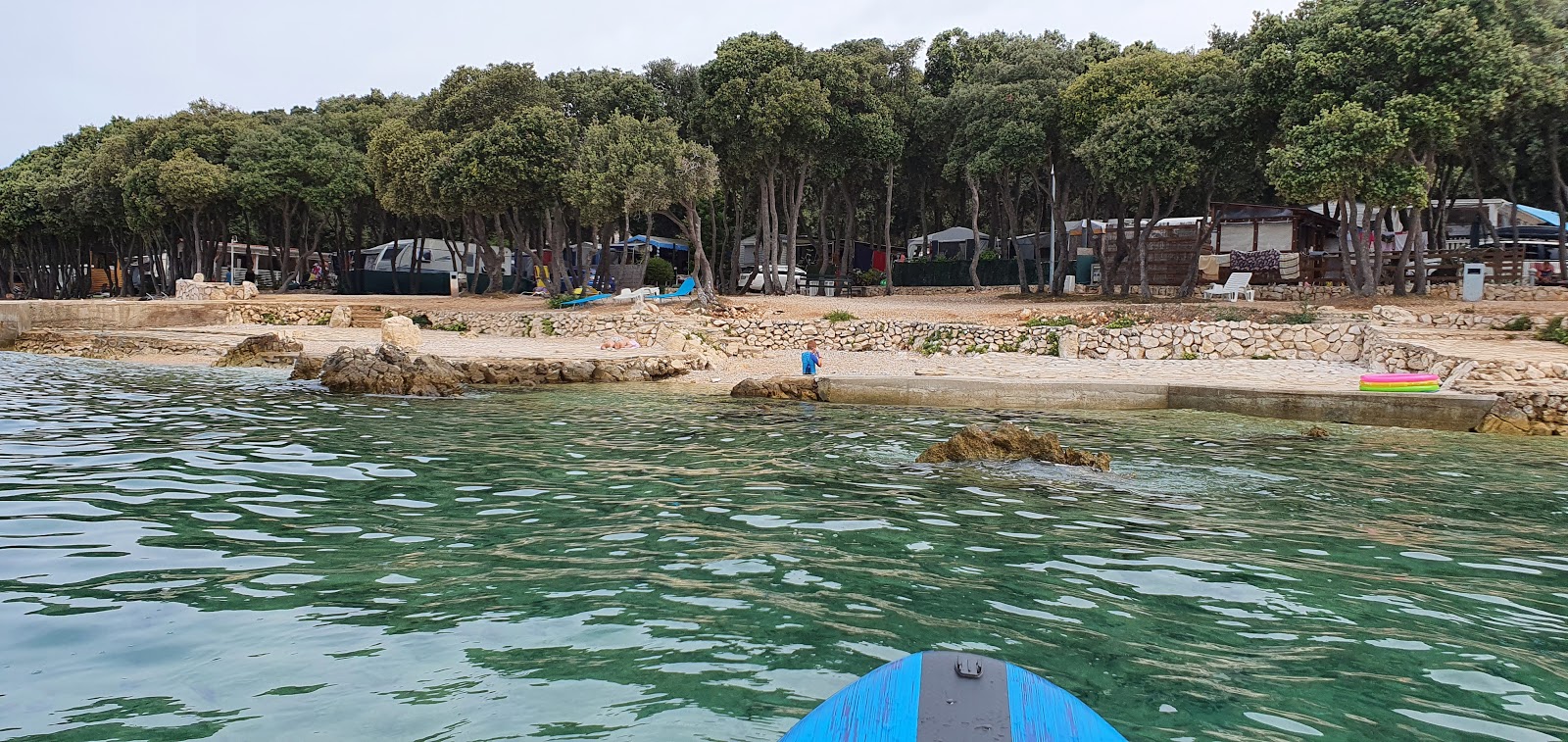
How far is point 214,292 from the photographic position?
121ft

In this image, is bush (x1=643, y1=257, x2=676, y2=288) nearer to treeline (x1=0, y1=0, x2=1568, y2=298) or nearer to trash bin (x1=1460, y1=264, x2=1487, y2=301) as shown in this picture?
treeline (x1=0, y1=0, x2=1568, y2=298)

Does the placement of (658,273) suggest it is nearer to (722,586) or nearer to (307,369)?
(307,369)

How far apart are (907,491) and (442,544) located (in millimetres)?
4319

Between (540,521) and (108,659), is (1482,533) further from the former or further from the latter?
(108,659)

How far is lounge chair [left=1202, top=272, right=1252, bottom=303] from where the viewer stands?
2934 cm

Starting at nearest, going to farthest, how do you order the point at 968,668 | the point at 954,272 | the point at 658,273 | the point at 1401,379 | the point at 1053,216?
the point at 968,668, the point at 1401,379, the point at 1053,216, the point at 954,272, the point at 658,273

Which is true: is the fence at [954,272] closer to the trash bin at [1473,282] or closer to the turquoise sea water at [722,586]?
the trash bin at [1473,282]

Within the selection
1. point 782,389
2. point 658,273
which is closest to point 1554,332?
point 782,389

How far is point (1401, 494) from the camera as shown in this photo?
31.4ft

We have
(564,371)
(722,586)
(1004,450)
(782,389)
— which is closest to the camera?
(722,586)

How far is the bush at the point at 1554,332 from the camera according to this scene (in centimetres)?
2006

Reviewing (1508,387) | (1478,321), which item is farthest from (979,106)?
(1508,387)

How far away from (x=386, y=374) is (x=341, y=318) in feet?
56.2

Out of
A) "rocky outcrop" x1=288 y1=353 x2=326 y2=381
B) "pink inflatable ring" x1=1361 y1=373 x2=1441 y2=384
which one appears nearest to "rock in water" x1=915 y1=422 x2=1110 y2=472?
"pink inflatable ring" x1=1361 y1=373 x2=1441 y2=384
